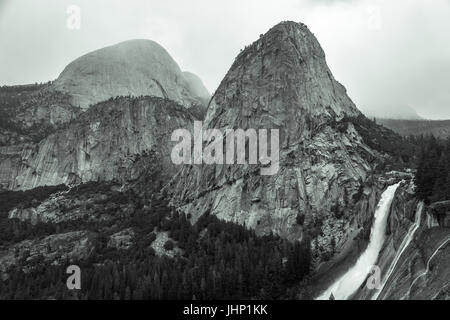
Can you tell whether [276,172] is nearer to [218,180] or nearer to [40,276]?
[218,180]

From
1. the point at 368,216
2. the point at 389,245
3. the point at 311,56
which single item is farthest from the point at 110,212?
the point at 389,245

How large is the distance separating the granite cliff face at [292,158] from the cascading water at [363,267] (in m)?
5.00

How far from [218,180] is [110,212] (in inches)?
1561

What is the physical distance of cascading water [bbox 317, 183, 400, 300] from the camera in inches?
3792

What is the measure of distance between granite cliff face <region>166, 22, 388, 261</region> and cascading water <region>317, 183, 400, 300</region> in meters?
5.00

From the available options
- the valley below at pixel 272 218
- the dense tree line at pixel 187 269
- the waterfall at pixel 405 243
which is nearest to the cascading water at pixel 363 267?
the valley below at pixel 272 218

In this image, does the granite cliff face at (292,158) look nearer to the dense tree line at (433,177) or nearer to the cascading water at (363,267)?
the cascading water at (363,267)

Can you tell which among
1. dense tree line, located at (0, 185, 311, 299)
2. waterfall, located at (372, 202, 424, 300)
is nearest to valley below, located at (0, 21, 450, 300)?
waterfall, located at (372, 202, 424, 300)

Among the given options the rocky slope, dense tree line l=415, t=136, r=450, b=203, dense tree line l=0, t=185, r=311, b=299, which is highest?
dense tree line l=415, t=136, r=450, b=203

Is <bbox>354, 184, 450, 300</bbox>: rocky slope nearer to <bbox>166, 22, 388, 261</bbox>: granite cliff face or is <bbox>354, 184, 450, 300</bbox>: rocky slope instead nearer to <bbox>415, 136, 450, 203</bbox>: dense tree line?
<bbox>415, 136, 450, 203</bbox>: dense tree line

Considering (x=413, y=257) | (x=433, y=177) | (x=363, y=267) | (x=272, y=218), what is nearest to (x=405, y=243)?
(x=413, y=257)

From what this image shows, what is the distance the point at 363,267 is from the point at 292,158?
55830 mm

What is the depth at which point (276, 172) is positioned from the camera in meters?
151

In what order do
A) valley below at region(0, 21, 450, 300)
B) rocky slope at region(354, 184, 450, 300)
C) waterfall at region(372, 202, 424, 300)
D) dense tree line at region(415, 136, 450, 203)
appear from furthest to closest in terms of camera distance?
1. valley below at region(0, 21, 450, 300)
2. dense tree line at region(415, 136, 450, 203)
3. waterfall at region(372, 202, 424, 300)
4. rocky slope at region(354, 184, 450, 300)
